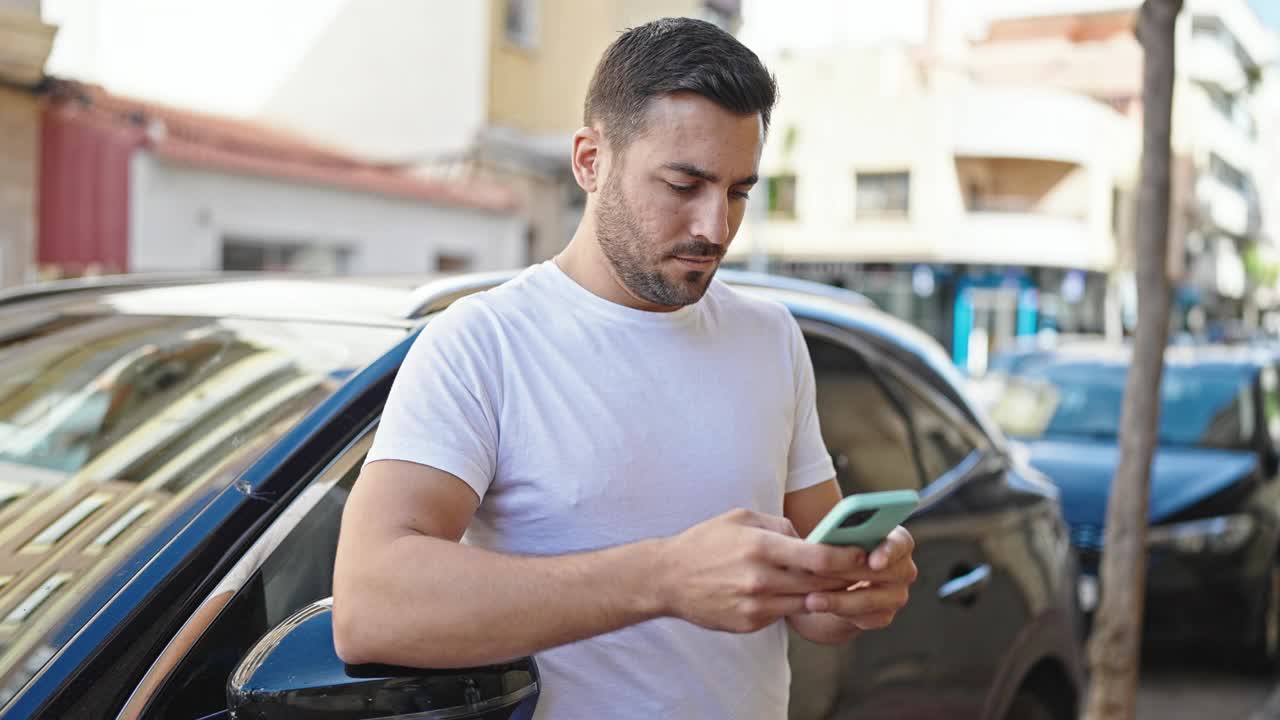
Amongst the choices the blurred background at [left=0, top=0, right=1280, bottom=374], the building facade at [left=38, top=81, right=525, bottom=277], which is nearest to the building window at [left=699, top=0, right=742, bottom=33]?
the blurred background at [left=0, top=0, right=1280, bottom=374]

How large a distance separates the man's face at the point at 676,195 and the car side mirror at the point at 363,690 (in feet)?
1.64

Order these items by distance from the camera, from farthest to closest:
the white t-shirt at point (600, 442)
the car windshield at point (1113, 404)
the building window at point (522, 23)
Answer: the building window at point (522, 23)
the car windshield at point (1113, 404)
the white t-shirt at point (600, 442)

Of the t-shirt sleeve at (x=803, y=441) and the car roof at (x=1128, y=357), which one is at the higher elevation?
the t-shirt sleeve at (x=803, y=441)

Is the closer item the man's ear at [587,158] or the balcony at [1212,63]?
the man's ear at [587,158]

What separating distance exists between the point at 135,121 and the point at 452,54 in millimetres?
6603

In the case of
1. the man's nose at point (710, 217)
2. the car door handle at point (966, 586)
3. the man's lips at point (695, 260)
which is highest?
the man's nose at point (710, 217)

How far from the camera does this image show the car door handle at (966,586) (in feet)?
9.91

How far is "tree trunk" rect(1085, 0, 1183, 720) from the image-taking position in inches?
166

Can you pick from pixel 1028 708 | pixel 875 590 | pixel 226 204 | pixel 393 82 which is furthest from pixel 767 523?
pixel 393 82

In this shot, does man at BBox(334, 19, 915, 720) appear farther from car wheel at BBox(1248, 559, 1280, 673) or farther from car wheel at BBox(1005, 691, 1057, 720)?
car wheel at BBox(1248, 559, 1280, 673)

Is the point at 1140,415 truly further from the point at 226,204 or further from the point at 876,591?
the point at 226,204

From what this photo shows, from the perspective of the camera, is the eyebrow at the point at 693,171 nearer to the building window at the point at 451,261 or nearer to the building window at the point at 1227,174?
the building window at the point at 451,261

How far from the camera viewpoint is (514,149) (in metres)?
18.8

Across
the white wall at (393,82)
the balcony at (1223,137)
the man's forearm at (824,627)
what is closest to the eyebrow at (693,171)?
the man's forearm at (824,627)
